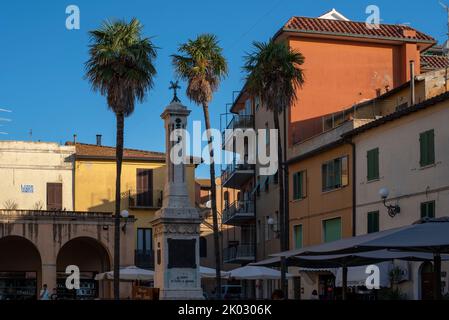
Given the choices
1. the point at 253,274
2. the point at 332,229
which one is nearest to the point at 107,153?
the point at 332,229

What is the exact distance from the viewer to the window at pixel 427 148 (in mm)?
26297

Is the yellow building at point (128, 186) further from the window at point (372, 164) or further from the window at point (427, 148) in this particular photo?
the window at point (427, 148)

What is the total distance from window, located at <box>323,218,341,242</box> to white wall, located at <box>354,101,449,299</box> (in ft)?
7.94

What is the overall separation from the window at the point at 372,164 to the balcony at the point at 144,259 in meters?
22.1

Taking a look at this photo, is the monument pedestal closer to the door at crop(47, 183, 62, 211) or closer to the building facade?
the building facade

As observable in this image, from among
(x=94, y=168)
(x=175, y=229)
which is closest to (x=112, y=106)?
(x=175, y=229)

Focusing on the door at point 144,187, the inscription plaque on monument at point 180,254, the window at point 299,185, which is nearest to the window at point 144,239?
the door at point 144,187

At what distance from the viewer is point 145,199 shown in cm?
5191

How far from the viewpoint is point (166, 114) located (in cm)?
2408

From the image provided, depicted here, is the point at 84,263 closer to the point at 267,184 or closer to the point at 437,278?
the point at 267,184

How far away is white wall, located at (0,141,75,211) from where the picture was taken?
Answer: 51.0m

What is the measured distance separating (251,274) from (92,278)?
16.0 m
